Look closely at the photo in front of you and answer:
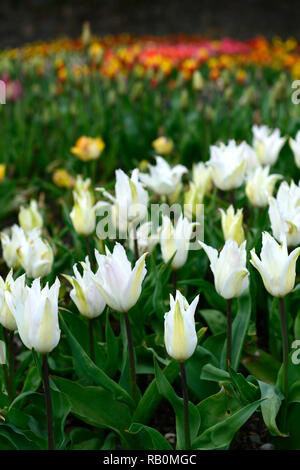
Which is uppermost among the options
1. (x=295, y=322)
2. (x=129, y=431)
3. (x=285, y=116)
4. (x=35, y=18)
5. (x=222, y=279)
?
(x=35, y=18)

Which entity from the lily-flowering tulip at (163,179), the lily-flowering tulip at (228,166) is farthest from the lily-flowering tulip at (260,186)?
the lily-flowering tulip at (163,179)

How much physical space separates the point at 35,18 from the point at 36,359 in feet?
40.3

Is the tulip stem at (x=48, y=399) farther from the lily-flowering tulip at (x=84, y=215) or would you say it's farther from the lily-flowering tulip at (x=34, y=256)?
the lily-flowering tulip at (x=84, y=215)

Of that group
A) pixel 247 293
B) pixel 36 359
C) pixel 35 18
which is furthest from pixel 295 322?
pixel 35 18

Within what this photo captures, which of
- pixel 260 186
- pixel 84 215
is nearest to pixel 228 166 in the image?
pixel 260 186

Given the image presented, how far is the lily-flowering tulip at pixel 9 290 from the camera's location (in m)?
1.36

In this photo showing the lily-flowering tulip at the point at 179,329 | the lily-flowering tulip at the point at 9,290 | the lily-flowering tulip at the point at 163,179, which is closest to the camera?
the lily-flowering tulip at the point at 179,329

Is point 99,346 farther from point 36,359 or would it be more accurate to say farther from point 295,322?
point 295,322

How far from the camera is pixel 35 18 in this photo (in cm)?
1250

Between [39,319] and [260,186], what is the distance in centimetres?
102

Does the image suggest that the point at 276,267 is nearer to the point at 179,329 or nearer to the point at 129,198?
the point at 179,329

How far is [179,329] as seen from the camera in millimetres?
1248

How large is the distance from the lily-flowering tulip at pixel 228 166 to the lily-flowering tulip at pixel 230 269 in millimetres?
570

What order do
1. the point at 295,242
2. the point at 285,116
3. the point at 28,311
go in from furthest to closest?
1. the point at 285,116
2. the point at 295,242
3. the point at 28,311
